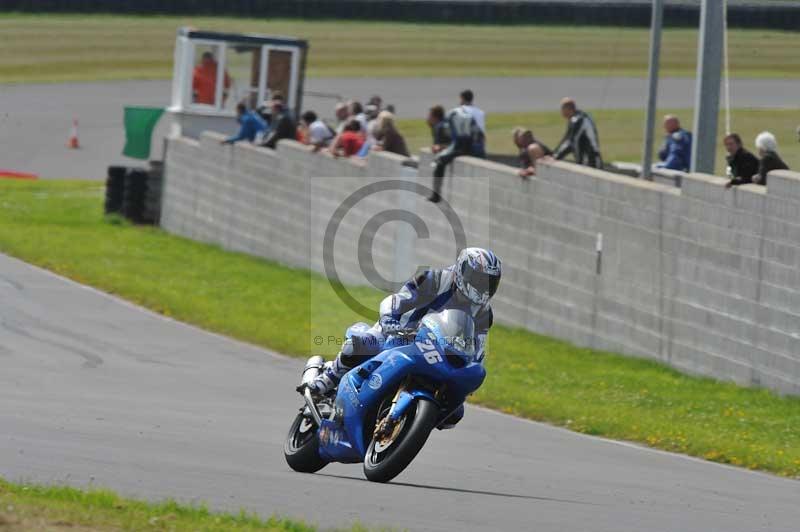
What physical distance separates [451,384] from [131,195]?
22700mm

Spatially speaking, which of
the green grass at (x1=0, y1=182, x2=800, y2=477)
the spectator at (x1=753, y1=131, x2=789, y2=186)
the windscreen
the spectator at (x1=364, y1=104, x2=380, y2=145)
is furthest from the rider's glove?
the spectator at (x1=364, y1=104, x2=380, y2=145)

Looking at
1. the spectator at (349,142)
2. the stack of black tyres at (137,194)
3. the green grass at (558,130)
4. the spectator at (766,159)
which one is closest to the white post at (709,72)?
the spectator at (766,159)

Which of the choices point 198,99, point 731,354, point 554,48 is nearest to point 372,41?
point 554,48

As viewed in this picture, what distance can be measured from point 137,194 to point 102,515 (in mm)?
24286

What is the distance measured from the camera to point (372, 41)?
5038 cm

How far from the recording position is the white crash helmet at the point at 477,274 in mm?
9375

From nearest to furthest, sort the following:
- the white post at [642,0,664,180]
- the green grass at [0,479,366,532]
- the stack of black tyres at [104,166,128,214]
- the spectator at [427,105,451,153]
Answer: the green grass at [0,479,366,532] → the white post at [642,0,664,180] → the spectator at [427,105,451,153] → the stack of black tyres at [104,166,128,214]

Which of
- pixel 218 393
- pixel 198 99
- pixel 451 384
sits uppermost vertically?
pixel 198 99

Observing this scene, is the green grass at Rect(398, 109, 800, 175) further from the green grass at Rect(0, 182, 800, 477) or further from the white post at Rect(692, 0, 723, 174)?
the white post at Rect(692, 0, 723, 174)

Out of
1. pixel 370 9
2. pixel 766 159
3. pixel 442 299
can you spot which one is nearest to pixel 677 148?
pixel 766 159

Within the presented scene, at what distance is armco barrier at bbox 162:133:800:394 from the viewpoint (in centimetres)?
1625

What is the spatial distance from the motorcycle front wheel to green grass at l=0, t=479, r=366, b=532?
4.96 feet

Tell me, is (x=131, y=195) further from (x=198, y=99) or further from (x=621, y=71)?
(x=621, y=71)

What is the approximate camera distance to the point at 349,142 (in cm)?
2489
